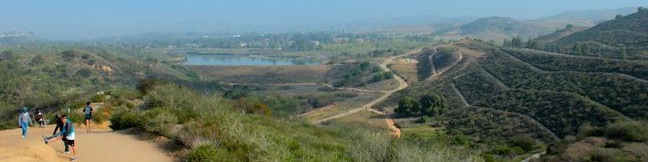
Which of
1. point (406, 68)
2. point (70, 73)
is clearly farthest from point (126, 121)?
point (406, 68)

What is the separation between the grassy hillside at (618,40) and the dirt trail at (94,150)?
6604cm

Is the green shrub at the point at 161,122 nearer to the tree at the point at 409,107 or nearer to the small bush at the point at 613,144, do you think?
the small bush at the point at 613,144

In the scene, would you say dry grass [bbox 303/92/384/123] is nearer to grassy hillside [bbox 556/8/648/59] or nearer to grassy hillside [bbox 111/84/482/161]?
grassy hillside [bbox 556/8/648/59]

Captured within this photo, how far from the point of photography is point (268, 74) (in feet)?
442

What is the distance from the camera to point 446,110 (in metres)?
68.8

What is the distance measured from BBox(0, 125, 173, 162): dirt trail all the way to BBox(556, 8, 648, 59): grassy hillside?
217ft

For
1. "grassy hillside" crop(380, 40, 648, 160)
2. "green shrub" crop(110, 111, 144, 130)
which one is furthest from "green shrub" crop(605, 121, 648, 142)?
"green shrub" crop(110, 111, 144, 130)

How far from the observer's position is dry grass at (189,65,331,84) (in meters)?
128

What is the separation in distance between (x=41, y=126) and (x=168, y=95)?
549 cm

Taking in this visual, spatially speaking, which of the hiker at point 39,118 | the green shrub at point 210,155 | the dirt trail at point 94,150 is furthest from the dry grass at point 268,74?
the green shrub at point 210,155

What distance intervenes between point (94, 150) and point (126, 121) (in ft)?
17.2

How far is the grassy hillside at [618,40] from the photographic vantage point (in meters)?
80.2

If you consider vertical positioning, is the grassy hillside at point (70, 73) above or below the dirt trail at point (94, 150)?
below

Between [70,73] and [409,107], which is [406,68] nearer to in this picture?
[409,107]
